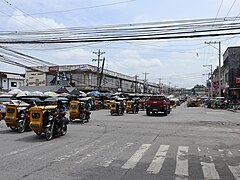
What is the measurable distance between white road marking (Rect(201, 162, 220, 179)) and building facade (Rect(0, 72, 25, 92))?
59.4 metres

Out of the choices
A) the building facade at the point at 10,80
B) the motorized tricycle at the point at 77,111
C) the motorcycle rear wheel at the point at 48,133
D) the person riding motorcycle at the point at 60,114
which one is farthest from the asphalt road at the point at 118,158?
the building facade at the point at 10,80

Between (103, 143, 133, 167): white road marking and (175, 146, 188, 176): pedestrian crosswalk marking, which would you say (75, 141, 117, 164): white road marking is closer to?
(103, 143, 133, 167): white road marking

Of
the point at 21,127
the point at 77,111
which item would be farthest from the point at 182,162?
the point at 77,111

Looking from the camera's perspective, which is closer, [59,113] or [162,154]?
[162,154]

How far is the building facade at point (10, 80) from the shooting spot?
65.5 m

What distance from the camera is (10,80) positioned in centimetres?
6944

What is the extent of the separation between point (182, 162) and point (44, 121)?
6297 mm

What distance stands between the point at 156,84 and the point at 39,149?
152 m

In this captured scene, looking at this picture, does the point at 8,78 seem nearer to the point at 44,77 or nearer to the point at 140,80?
the point at 44,77

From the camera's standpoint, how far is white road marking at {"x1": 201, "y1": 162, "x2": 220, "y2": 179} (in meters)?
6.93

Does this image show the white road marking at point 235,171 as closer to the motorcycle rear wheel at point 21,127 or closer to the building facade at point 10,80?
the motorcycle rear wheel at point 21,127

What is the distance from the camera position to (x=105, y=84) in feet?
273

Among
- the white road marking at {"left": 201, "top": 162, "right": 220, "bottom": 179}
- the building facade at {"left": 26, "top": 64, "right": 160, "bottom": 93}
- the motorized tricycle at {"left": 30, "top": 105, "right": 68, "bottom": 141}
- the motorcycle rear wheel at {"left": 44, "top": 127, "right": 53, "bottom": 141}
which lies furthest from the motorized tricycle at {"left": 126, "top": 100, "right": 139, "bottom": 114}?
the building facade at {"left": 26, "top": 64, "right": 160, "bottom": 93}

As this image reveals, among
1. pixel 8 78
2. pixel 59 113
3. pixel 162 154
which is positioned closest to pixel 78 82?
pixel 8 78
